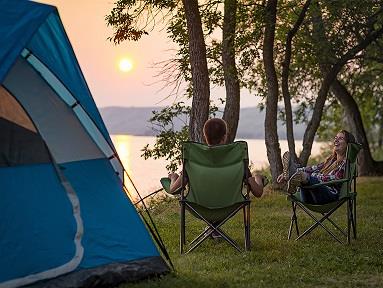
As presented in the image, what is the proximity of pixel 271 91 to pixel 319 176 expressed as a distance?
4.55 m

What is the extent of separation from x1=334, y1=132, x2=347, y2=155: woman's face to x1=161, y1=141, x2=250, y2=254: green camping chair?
1010 millimetres

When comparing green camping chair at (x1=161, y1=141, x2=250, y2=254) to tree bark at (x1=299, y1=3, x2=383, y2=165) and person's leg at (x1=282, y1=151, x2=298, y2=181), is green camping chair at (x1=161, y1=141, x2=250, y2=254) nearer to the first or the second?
person's leg at (x1=282, y1=151, x2=298, y2=181)

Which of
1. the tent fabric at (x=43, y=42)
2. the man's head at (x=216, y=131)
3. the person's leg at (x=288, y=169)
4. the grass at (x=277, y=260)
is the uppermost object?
the tent fabric at (x=43, y=42)

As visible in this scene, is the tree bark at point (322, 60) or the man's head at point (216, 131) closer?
the man's head at point (216, 131)

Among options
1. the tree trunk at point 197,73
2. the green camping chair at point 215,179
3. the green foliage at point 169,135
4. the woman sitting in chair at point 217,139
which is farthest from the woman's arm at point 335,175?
the green foliage at point 169,135

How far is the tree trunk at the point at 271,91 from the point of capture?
9836 millimetres

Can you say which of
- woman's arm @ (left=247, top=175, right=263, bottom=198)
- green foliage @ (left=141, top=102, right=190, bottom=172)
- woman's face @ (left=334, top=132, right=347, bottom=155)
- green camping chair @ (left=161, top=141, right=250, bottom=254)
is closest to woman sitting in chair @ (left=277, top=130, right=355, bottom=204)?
woman's face @ (left=334, top=132, right=347, bottom=155)

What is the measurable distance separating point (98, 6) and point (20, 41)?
6993 millimetres

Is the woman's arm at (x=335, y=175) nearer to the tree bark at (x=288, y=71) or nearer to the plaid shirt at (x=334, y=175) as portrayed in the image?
the plaid shirt at (x=334, y=175)

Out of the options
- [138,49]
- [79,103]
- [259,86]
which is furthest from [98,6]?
[79,103]

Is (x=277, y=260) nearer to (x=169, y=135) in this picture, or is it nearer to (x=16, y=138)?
(x=16, y=138)

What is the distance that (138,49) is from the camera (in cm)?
1160

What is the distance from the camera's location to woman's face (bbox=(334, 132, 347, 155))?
19.4ft

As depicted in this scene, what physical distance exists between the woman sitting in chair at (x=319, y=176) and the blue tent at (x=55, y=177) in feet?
5.05
